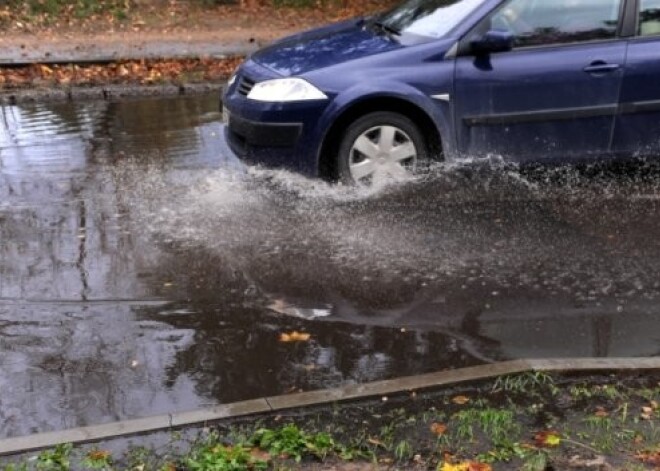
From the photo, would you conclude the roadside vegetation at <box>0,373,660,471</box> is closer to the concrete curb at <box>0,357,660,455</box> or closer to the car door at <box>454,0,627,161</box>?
the concrete curb at <box>0,357,660,455</box>

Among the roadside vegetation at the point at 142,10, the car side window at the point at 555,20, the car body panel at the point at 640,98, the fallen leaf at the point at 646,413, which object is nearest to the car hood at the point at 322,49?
the car side window at the point at 555,20

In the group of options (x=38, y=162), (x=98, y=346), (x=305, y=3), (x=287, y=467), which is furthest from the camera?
(x=305, y=3)

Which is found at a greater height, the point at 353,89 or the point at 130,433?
the point at 353,89

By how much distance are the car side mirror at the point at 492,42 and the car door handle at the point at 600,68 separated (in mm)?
606

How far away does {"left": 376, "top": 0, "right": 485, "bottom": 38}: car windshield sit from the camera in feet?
24.1

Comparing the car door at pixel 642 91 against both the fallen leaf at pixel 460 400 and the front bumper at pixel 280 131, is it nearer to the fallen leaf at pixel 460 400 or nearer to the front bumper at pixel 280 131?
the front bumper at pixel 280 131

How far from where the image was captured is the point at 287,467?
3.68m

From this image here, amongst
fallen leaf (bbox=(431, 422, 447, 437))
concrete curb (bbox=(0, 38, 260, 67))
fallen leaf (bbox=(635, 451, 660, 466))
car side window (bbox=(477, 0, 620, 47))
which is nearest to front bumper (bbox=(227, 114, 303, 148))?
car side window (bbox=(477, 0, 620, 47))

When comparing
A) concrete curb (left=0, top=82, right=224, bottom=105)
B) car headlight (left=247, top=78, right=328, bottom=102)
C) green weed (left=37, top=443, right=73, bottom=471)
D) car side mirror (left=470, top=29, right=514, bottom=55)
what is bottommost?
green weed (left=37, top=443, right=73, bottom=471)

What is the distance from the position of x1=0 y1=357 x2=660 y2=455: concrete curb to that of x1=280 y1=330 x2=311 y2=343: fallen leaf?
0.65 m

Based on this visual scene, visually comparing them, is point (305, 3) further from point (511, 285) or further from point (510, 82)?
point (511, 285)

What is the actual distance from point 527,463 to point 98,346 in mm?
2373

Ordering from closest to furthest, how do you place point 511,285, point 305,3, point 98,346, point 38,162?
point 98,346 → point 511,285 → point 38,162 → point 305,3

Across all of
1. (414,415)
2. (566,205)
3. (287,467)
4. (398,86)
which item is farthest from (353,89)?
(287,467)
